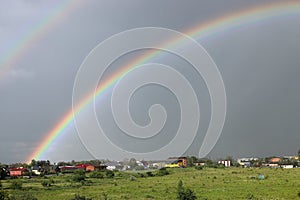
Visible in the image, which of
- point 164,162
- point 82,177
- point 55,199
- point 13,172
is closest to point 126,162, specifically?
A: point 164,162

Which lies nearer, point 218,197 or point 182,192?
point 182,192

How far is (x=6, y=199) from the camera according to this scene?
62.4 ft

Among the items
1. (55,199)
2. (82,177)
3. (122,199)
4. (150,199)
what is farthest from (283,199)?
(82,177)

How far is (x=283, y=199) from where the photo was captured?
23.0m

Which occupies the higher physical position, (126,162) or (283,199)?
(126,162)

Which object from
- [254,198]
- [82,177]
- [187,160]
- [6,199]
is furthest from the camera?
[187,160]

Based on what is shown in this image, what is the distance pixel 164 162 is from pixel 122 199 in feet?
332

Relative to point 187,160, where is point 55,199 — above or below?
below

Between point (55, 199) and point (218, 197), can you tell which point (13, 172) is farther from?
point (218, 197)

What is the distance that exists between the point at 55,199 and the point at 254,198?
1328cm

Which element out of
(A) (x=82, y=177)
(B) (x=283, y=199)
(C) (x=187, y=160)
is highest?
(C) (x=187, y=160)

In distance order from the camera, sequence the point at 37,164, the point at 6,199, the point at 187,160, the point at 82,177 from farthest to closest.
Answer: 1. the point at 187,160
2. the point at 37,164
3. the point at 82,177
4. the point at 6,199

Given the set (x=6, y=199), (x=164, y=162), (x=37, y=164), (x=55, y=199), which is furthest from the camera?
(x=164, y=162)

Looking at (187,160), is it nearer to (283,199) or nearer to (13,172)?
(13,172)
